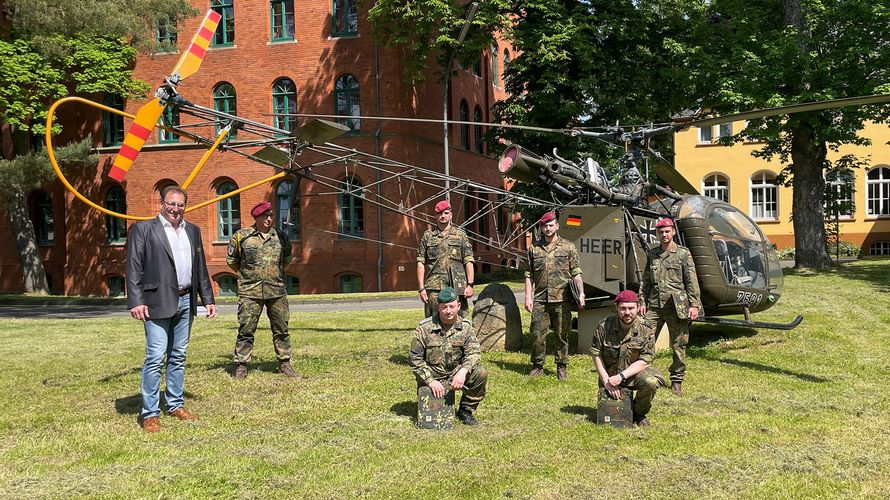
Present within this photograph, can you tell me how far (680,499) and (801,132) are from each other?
21116 mm

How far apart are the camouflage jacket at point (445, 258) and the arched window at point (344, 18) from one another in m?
19.7

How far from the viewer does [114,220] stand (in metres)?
30.0

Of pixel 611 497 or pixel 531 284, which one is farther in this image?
pixel 531 284

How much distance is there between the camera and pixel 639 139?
956cm

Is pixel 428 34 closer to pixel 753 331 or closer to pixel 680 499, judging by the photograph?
pixel 753 331

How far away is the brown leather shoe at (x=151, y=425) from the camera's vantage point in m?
6.21

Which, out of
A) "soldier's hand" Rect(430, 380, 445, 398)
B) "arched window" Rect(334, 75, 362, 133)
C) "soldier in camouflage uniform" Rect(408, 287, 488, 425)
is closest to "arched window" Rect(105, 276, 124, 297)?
"arched window" Rect(334, 75, 362, 133)

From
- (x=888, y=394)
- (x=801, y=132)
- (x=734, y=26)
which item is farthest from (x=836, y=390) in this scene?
(x=734, y=26)

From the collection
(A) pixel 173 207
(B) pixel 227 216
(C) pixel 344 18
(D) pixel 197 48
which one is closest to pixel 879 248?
(C) pixel 344 18

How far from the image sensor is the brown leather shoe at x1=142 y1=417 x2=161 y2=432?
621 centimetres

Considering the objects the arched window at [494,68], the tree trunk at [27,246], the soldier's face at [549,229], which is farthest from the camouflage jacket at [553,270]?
the arched window at [494,68]

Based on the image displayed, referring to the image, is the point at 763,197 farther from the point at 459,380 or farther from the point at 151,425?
the point at 151,425

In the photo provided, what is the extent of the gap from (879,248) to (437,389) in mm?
40146

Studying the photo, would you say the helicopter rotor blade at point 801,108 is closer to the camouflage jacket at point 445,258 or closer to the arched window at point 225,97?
the camouflage jacket at point 445,258
